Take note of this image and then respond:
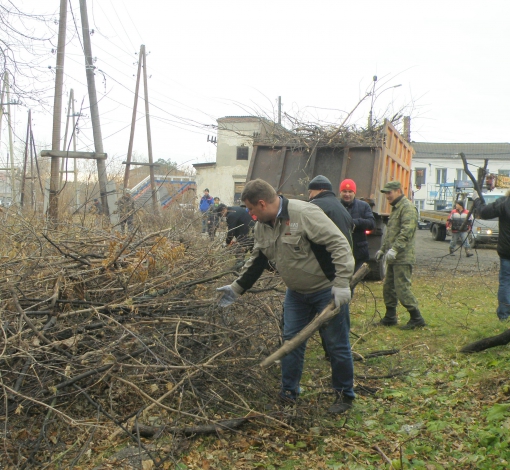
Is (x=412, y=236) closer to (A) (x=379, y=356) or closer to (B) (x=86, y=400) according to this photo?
(A) (x=379, y=356)

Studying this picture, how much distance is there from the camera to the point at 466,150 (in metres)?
66.1

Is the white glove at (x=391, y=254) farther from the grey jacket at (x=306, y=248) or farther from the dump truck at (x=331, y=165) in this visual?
the grey jacket at (x=306, y=248)

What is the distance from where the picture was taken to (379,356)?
5.87 meters

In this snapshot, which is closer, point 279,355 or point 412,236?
point 279,355

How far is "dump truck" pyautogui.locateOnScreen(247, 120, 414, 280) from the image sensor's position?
32.0ft

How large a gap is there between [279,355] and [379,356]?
233 centimetres

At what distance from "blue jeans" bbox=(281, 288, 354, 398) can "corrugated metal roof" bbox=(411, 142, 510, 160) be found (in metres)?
59.4

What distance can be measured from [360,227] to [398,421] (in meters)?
2.98

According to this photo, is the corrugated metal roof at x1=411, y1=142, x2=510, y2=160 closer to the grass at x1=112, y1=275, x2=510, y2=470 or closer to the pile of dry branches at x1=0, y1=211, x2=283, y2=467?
the grass at x1=112, y1=275, x2=510, y2=470

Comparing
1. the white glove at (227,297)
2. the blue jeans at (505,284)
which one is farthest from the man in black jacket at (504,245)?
the white glove at (227,297)

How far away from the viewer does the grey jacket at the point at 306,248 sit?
4023 mm

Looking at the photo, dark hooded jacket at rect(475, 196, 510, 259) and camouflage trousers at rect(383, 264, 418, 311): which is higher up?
dark hooded jacket at rect(475, 196, 510, 259)

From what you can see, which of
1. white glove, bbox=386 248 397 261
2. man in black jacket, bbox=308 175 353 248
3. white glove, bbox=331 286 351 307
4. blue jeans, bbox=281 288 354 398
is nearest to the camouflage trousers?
white glove, bbox=386 248 397 261

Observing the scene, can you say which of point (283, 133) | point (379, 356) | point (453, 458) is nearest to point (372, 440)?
point (453, 458)
